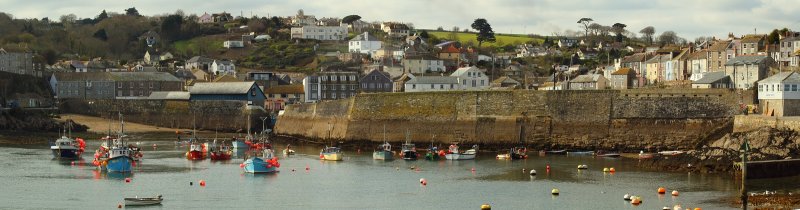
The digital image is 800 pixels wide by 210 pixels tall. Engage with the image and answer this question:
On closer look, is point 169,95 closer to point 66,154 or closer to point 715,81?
point 66,154

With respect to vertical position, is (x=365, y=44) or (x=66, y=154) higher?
(x=365, y=44)

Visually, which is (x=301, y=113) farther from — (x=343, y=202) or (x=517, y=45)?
(x=517, y=45)

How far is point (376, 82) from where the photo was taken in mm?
91812

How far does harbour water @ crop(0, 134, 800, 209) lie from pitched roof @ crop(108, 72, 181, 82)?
34.9 meters

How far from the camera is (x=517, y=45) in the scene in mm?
132625

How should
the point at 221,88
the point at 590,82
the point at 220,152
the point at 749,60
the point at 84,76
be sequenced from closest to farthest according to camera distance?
the point at 220,152, the point at 749,60, the point at 590,82, the point at 221,88, the point at 84,76

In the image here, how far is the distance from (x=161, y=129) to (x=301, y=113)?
1243 centimetres

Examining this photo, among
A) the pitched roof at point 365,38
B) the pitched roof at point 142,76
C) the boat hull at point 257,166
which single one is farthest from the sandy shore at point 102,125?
the pitched roof at point 365,38

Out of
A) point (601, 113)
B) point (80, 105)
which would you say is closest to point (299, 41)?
point (80, 105)

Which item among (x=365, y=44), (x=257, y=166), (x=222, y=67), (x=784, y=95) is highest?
(x=365, y=44)

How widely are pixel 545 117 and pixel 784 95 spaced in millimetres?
12192

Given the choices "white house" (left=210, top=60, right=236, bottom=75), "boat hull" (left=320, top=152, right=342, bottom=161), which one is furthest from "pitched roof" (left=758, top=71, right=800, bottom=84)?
"white house" (left=210, top=60, right=236, bottom=75)

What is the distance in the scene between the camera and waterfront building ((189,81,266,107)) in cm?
8475

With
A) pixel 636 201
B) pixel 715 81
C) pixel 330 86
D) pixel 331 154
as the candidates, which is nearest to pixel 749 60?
pixel 715 81
